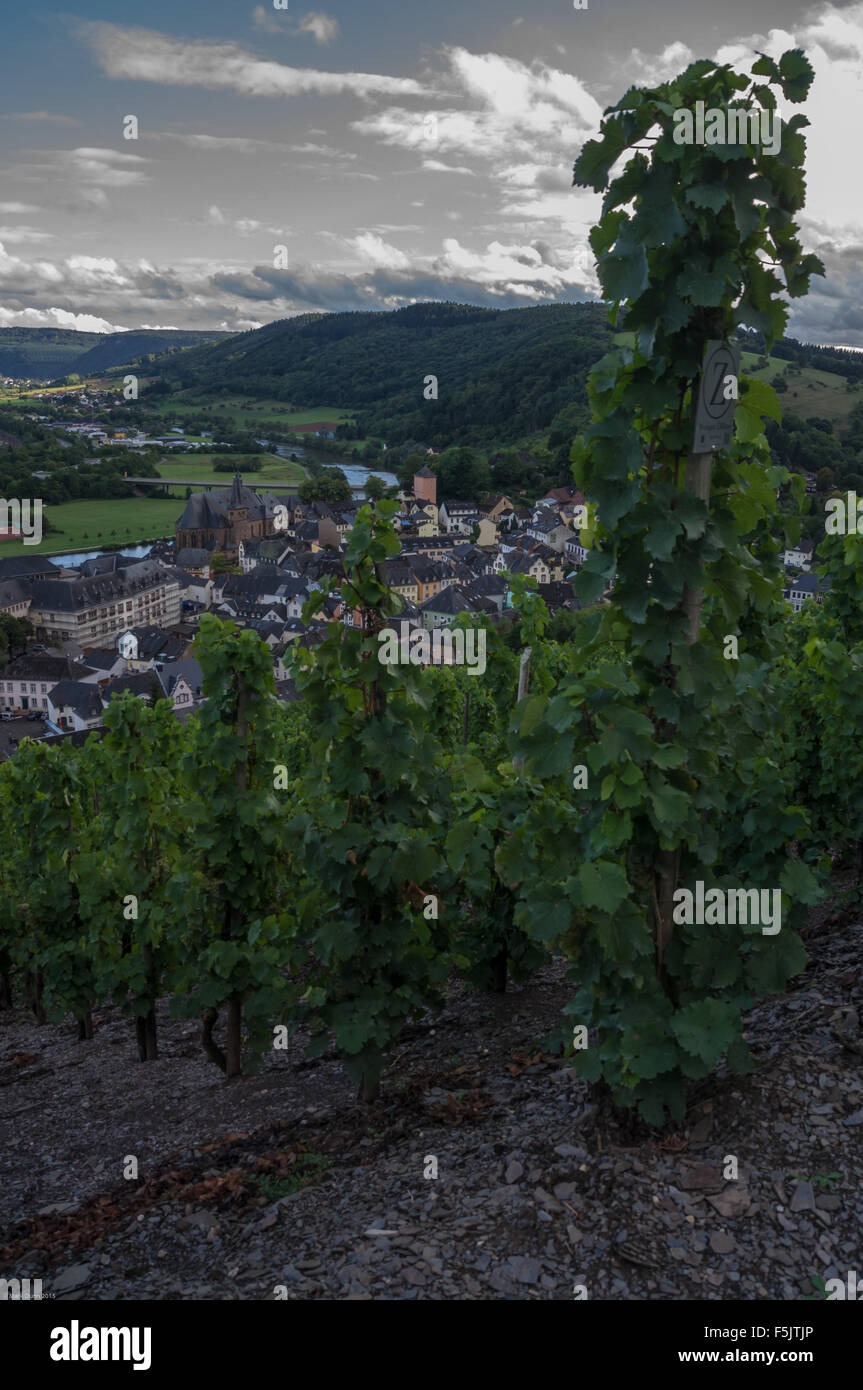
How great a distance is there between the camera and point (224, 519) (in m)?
163

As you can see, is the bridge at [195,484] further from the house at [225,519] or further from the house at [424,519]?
the house at [424,519]

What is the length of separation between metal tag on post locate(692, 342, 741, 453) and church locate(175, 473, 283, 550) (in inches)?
6035

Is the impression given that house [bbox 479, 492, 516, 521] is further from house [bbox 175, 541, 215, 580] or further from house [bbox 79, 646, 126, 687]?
house [bbox 79, 646, 126, 687]

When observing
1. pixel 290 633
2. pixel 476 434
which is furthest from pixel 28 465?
pixel 290 633

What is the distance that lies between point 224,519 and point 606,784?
16459 centimetres

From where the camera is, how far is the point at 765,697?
7.97 meters

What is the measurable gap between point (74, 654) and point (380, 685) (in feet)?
351

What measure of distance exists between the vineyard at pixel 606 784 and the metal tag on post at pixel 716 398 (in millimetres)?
92

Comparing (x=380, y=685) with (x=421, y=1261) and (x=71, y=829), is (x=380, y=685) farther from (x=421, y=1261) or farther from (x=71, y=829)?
(x=71, y=829)

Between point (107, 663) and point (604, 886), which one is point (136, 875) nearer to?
point (604, 886)

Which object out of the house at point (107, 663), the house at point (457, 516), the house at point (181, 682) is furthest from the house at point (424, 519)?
the house at point (181, 682)

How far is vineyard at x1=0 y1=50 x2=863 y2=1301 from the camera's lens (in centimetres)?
613

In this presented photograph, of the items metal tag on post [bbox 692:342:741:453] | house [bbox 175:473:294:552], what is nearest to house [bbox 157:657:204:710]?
house [bbox 175:473:294:552]

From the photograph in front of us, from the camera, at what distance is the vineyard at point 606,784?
20.1 feet
